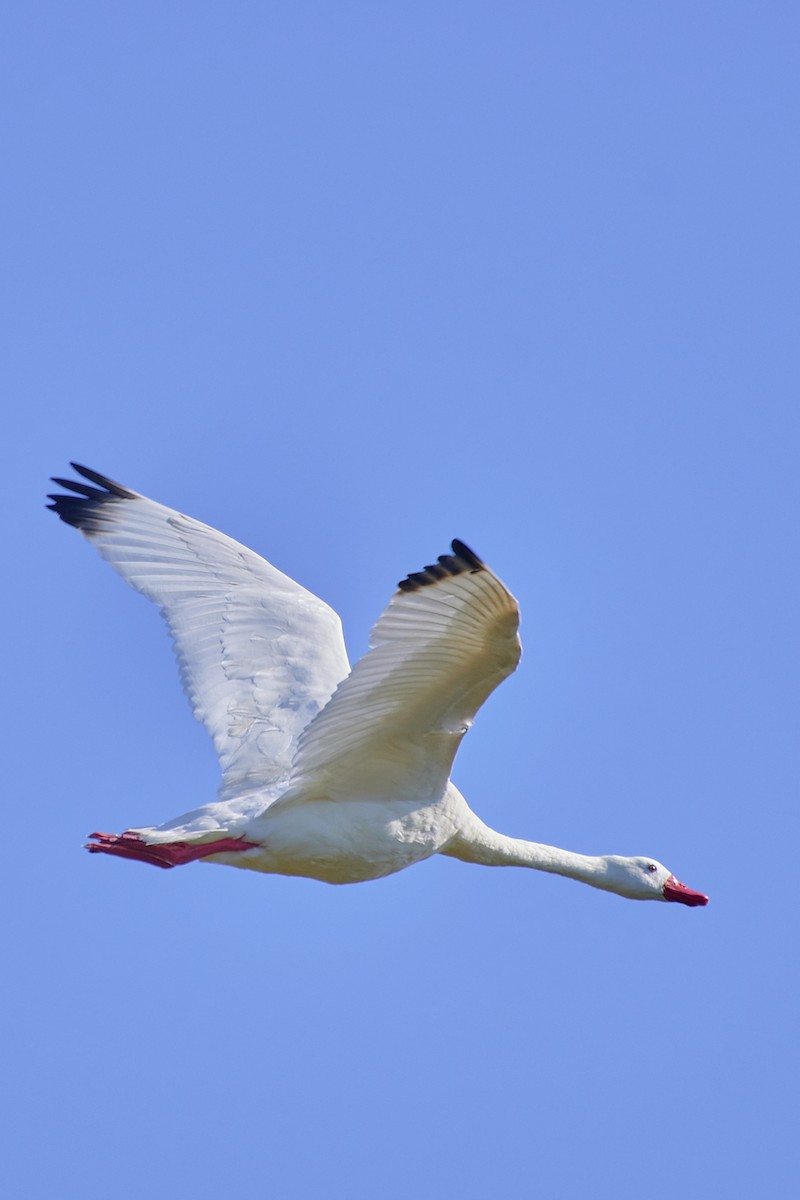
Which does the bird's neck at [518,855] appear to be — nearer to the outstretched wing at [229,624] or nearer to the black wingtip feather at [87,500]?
the outstretched wing at [229,624]

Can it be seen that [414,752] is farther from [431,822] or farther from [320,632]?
[320,632]

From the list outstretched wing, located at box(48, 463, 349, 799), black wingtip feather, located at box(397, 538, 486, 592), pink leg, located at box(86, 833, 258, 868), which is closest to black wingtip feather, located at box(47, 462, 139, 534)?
outstretched wing, located at box(48, 463, 349, 799)

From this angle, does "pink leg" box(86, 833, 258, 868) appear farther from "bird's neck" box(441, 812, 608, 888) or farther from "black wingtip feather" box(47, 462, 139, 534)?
"black wingtip feather" box(47, 462, 139, 534)

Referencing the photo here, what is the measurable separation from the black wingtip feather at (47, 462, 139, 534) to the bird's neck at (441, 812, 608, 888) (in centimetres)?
365

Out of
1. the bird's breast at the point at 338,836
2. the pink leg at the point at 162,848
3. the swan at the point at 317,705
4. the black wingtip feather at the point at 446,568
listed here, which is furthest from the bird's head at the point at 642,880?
the black wingtip feather at the point at 446,568

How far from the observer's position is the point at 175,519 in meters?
14.8

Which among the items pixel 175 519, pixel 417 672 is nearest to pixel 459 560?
pixel 417 672

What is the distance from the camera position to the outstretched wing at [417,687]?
1052cm

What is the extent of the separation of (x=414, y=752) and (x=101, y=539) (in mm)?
3580

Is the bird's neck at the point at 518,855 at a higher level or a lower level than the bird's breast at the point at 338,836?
higher

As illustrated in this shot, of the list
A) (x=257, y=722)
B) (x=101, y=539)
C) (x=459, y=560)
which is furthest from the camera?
(x=101, y=539)

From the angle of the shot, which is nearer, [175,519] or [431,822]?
[431,822]

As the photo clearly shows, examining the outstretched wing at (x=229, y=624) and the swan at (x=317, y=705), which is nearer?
the swan at (x=317, y=705)

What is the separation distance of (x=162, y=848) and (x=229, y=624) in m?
2.38
